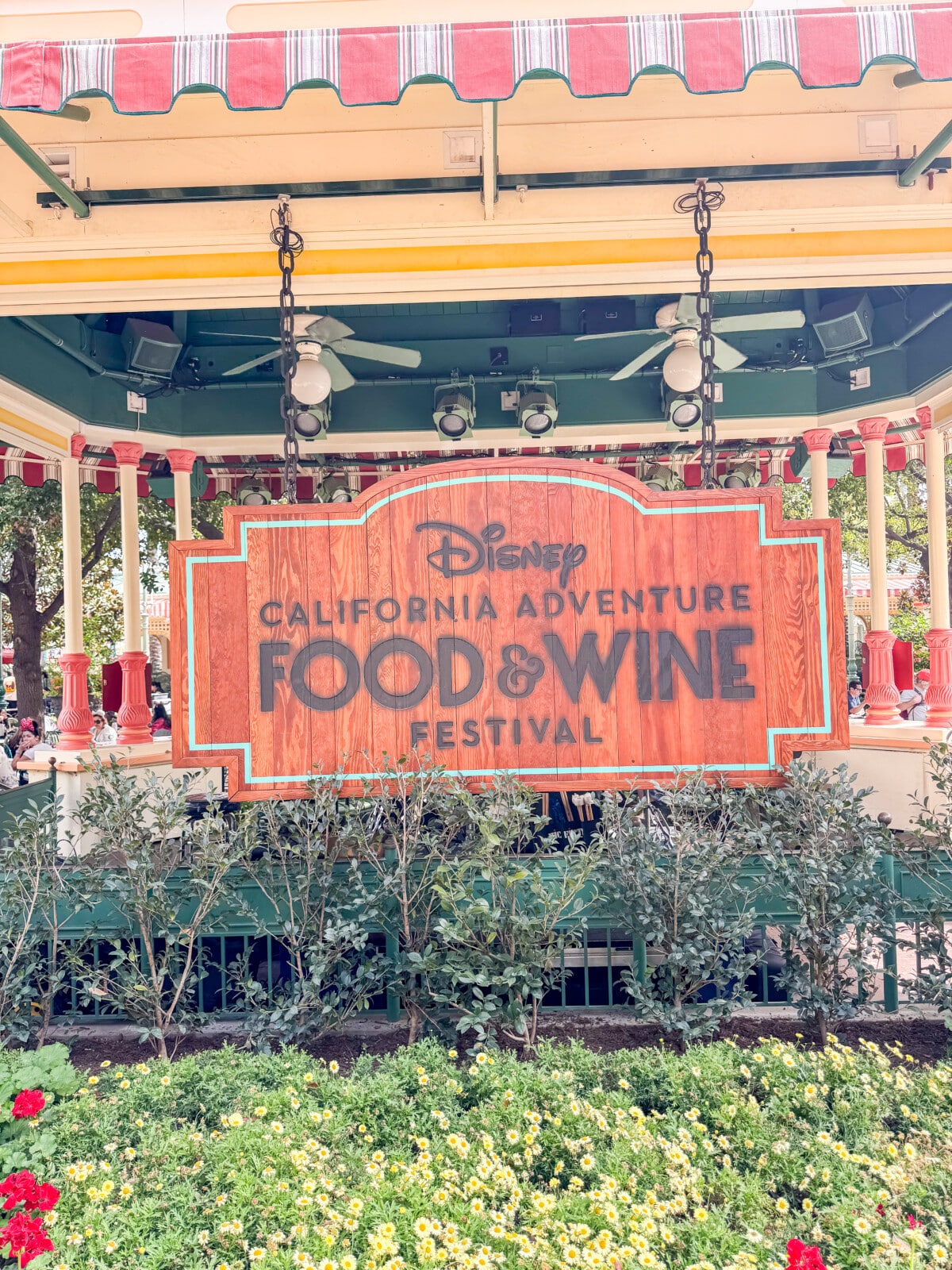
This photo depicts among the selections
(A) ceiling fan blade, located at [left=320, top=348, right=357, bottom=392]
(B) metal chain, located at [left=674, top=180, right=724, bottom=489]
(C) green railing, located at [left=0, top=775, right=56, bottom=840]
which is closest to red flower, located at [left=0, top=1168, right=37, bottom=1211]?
(B) metal chain, located at [left=674, top=180, right=724, bottom=489]

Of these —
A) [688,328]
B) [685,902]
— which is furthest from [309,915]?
[688,328]

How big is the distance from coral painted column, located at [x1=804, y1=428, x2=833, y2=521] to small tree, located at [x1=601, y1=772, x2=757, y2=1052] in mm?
5300

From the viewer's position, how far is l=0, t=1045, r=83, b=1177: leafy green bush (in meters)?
2.46

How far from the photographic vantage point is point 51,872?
327 cm

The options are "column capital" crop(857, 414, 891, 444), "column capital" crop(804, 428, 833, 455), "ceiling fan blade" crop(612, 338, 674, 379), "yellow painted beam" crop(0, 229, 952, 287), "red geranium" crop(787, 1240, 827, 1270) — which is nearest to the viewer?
"red geranium" crop(787, 1240, 827, 1270)

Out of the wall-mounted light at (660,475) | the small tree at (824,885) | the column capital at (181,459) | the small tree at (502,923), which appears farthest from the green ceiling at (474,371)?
the small tree at (502,923)

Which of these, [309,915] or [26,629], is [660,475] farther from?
[26,629]

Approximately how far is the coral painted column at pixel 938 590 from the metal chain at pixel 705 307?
3.45 metres

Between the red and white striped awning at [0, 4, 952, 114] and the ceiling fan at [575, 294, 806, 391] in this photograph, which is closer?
the red and white striped awning at [0, 4, 952, 114]

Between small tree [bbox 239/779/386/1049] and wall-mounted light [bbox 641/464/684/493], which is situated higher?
wall-mounted light [bbox 641/464/684/493]

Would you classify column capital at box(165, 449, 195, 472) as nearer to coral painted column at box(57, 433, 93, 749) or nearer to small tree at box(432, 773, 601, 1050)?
coral painted column at box(57, 433, 93, 749)

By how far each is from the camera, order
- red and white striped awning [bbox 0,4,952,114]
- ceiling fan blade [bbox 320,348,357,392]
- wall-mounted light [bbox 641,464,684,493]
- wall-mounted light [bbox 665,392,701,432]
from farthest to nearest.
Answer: wall-mounted light [bbox 641,464,684,493] → wall-mounted light [bbox 665,392,701,432] → ceiling fan blade [bbox 320,348,357,392] → red and white striped awning [bbox 0,4,952,114]

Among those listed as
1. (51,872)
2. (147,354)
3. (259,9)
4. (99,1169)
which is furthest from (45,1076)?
(147,354)

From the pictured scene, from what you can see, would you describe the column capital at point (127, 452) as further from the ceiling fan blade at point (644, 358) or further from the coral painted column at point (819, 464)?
the coral painted column at point (819, 464)
